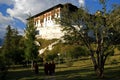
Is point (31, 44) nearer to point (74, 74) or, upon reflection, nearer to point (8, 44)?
point (74, 74)

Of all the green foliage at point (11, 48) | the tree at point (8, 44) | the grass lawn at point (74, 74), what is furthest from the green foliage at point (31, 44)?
the tree at point (8, 44)

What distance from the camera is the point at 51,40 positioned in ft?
372

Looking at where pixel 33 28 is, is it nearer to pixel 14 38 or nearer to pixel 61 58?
pixel 61 58

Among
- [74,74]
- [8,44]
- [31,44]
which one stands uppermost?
[8,44]

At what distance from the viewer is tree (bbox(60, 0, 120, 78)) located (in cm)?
3500

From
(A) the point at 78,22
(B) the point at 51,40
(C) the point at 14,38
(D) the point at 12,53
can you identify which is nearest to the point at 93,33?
(A) the point at 78,22

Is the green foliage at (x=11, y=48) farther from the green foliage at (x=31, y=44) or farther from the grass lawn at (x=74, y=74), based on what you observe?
the grass lawn at (x=74, y=74)

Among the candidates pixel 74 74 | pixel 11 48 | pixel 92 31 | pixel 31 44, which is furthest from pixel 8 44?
pixel 92 31

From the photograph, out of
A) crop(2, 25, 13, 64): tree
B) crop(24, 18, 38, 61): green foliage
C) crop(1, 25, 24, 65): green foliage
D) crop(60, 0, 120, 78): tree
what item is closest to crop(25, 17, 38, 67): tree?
crop(24, 18, 38, 61): green foliage

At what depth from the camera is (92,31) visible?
36938 mm

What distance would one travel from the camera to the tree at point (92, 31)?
35.0m

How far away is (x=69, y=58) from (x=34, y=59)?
627 inches

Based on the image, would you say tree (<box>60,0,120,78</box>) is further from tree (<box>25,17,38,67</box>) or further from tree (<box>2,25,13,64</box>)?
tree (<box>2,25,13,64</box>)

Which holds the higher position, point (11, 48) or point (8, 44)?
point (8, 44)
